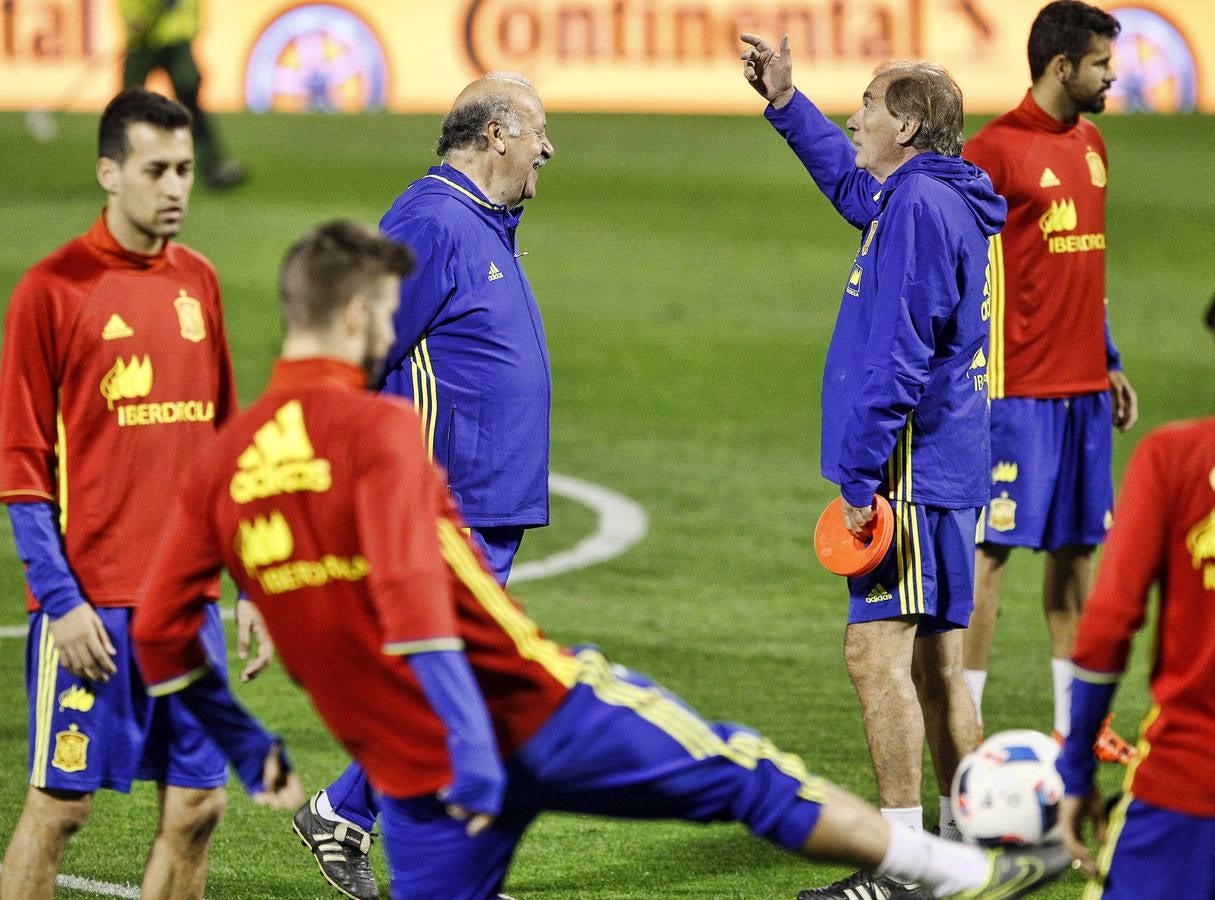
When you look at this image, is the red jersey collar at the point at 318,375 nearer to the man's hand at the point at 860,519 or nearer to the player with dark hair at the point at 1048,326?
the man's hand at the point at 860,519

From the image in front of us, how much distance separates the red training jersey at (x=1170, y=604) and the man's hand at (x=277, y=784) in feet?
5.26

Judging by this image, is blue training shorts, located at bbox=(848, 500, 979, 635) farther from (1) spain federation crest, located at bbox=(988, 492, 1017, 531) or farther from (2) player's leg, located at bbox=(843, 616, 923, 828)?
(1) spain federation crest, located at bbox=(988, 492, 1017, 531)

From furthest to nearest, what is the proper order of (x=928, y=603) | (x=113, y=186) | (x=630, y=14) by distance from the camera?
(x=630, y=14)
(x=928, y=603)
(x=113, y=186)

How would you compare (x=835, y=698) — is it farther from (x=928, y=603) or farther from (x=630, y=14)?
(x=630, y=14)

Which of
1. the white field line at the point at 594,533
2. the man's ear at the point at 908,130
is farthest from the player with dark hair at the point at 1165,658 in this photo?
the white field line at the point at 594,533

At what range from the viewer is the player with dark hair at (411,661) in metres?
3.62

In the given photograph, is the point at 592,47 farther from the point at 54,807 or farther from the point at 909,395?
the point at 54,807

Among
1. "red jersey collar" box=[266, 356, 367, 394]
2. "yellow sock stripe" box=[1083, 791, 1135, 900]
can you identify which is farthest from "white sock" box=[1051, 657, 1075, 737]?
"red jersey collar" box=[266, 356, 367, 394]

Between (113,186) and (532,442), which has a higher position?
(113,186)

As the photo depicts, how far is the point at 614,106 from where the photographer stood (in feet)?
74.9

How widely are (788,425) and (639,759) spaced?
32.4 ft

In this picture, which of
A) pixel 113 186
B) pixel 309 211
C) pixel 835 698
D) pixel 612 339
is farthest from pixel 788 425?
pixel 113 186

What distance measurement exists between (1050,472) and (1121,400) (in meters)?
0.53

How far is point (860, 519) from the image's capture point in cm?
565
